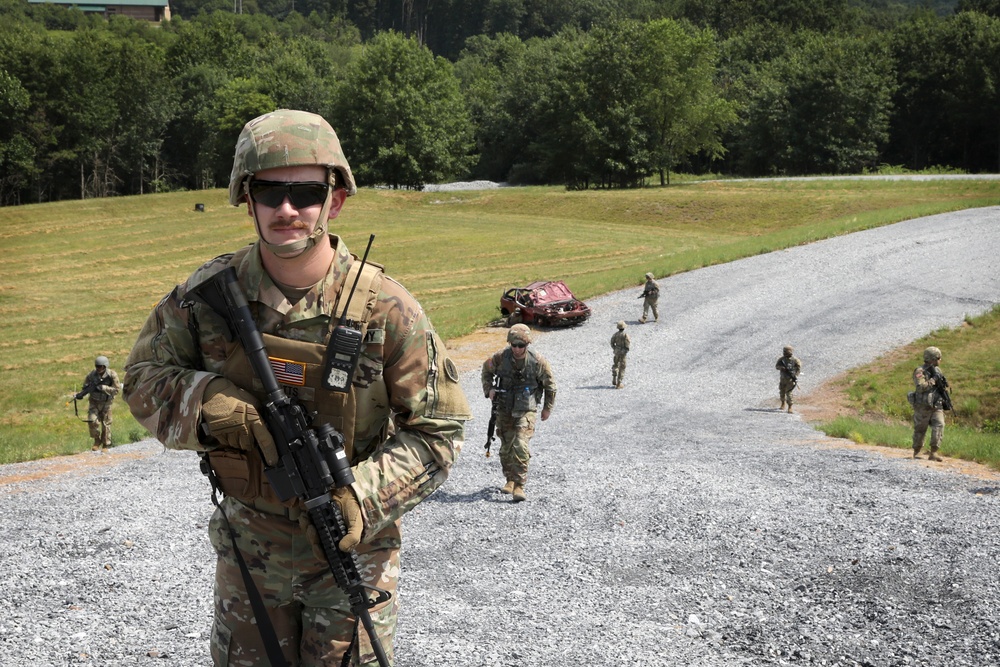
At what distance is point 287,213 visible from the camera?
336 cm

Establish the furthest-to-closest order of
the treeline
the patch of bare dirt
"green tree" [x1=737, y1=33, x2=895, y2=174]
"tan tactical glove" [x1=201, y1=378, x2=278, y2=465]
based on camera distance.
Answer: the treeline < "green tree" [x1=737, y1=33, x2=895, y2=174] < the patch of bare dirt < "tan tactical glove" [x1=201, y1=378, x2=278, y2=465]

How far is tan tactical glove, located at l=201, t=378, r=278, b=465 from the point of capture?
316 cm

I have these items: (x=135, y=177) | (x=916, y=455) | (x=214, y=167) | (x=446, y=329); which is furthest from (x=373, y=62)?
(x=916, y=455)

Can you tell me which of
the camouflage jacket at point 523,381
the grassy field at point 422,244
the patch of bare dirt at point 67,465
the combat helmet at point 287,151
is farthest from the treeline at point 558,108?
the combat helmet at point 287,151

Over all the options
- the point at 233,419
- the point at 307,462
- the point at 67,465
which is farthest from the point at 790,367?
the point at 233,419

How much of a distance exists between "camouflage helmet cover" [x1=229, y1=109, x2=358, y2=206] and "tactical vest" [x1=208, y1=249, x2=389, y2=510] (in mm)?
438

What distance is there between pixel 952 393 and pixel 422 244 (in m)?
32.3

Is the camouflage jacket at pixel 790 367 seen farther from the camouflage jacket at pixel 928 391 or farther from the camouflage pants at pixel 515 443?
the camouflage pants at pixel 515 443

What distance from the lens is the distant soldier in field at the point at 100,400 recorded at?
1612cm

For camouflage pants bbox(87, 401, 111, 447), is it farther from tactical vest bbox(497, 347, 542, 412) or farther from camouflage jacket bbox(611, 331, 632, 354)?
camouflage jacket bbox(611, 331, 632, 354)

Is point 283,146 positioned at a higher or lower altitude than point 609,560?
higher

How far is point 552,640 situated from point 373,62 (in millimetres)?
83989

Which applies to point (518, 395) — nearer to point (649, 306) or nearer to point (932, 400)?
point (932, 400)

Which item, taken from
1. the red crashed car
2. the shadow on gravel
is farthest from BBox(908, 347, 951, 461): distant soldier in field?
the red crashed car
